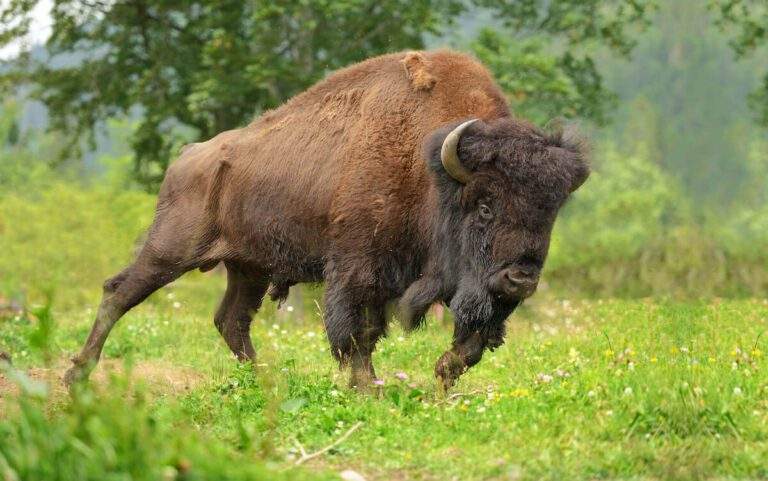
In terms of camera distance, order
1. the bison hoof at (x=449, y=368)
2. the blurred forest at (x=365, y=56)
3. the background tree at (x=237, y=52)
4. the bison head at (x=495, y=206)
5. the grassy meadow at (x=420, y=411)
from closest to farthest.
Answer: the grassy meadow at (x=420, y=411)
the bison head at (x=495, y=206)
the bison hoof at (x=449, y=368)
the blurred forest at (x=365, y=56)
the background tree at (x=237, y=52)

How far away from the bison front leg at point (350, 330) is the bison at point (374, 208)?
0.01m

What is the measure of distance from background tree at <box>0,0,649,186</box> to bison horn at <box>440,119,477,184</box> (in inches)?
375

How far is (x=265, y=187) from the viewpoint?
335 inches

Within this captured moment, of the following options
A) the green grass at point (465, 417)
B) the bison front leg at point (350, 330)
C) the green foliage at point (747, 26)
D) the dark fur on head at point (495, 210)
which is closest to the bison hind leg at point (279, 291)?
the green grass at point (465, 417)

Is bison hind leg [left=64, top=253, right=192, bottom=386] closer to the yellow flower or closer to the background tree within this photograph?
the yellow flower

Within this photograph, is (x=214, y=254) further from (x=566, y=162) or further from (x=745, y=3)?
(x=745, y=3)

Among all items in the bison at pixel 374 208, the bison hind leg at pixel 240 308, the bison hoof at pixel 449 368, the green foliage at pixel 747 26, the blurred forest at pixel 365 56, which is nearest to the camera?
the bison at pixel 374 208

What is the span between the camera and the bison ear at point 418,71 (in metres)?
7.98

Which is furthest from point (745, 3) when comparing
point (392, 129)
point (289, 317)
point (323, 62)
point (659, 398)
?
point (659, 398)

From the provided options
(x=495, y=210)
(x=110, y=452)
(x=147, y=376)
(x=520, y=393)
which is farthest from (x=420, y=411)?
(x=147, y=376)

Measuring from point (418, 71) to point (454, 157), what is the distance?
1.26 metres

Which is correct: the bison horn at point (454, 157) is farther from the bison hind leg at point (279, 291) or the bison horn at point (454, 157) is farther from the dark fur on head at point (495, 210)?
the bison hind leg at point (279, 291)

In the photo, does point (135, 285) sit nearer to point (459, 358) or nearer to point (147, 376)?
point (147, 376)

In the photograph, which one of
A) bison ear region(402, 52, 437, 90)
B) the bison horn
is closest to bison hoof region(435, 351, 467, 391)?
the bison horn
